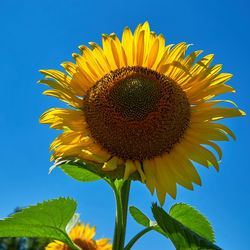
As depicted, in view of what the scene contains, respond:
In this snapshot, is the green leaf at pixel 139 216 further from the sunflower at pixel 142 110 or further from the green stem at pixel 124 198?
the sunflower at pixel 142 110

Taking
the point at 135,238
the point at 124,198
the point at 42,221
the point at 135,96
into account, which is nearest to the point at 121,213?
the point at 124,198

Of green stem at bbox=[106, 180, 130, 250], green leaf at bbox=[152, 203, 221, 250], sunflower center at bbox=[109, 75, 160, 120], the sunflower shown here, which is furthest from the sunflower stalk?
sunflower center at bbox=[109, 75, 160, 120]

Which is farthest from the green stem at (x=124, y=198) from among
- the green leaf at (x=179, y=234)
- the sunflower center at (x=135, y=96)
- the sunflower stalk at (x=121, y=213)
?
the sunflower center at (x=135, y=96)

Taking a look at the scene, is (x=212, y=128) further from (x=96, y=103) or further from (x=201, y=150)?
(x=96, y=103)

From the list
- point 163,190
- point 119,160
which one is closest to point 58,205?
point 119,160

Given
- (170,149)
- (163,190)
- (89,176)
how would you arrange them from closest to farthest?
(163,190) < (170,149) < (89,176)

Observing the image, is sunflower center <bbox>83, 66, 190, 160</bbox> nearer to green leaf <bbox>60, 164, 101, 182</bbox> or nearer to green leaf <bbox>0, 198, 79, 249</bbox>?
green leaf <bbox>60, 164, 101, 182</bbox>
